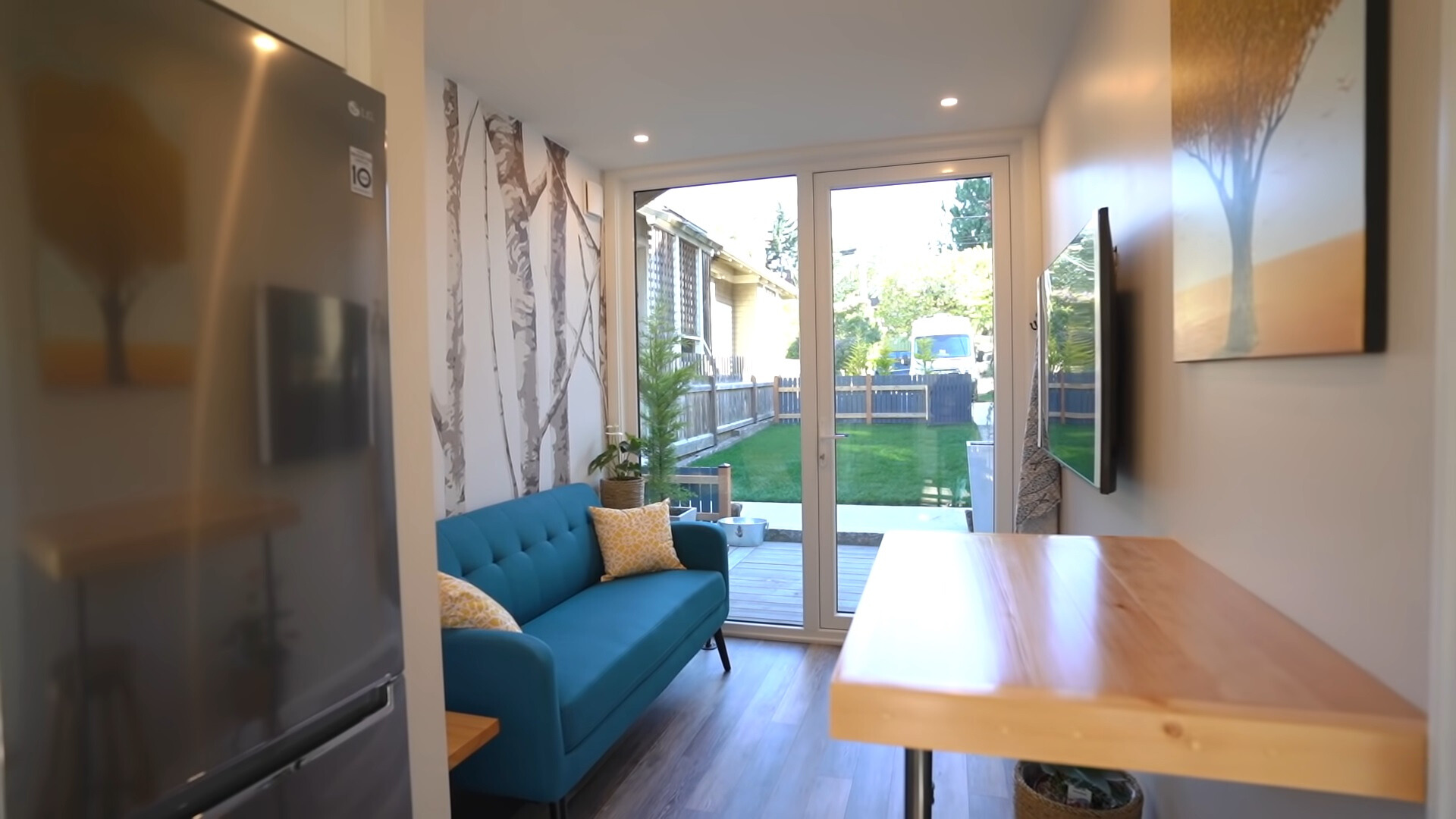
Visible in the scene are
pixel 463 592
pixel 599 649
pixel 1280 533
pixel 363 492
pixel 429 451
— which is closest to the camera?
pixel 1280 533

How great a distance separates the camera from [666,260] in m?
4.34

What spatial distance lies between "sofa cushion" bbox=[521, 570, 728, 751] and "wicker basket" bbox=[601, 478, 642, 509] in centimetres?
52

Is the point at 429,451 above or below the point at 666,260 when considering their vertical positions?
below

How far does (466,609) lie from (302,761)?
1.11 metres

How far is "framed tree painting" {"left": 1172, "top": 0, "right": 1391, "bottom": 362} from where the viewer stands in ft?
2.68

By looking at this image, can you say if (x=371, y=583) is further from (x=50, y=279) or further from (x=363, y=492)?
(x=50, y=279)

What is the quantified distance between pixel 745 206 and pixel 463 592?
2735 mm

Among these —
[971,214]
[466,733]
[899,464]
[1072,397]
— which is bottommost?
[466,733]

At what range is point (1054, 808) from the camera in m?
1.72

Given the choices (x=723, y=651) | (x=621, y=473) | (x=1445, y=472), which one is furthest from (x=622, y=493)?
(x=1445, y=472)

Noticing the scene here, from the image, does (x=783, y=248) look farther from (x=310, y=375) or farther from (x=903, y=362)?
(x=310, y=375)

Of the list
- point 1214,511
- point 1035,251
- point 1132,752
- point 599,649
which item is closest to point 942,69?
point 1035,251

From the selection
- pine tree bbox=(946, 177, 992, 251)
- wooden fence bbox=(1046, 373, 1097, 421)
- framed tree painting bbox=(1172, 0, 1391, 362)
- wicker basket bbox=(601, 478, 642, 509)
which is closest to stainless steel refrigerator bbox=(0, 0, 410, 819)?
framed tree painting bbox=(1172, 0, 1391, 362)

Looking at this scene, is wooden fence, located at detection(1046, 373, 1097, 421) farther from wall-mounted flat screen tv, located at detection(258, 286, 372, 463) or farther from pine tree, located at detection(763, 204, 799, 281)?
pine tree, located at detection(763, 204, 799, 281)
